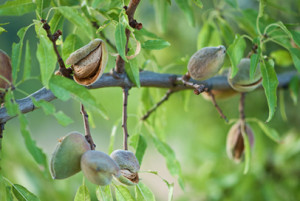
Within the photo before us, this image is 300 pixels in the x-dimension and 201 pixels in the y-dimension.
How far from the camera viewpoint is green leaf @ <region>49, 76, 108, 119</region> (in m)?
0.51

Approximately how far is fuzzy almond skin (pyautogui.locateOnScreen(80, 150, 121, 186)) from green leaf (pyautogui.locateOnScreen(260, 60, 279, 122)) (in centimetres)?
24

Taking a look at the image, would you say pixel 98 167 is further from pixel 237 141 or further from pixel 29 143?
pixel 237 141

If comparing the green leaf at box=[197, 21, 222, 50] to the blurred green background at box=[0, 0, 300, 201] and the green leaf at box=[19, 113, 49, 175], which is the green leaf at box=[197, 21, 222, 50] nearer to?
the blurred green background at box=[0, 0, 300, 201]

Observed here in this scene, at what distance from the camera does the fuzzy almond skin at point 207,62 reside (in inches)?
26.1

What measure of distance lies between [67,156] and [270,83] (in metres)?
0.32

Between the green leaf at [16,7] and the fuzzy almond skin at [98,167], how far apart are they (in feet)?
0.74

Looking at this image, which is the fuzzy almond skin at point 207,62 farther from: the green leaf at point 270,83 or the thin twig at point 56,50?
the thin twig at point 56,50

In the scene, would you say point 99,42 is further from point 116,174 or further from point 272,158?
point 272,158

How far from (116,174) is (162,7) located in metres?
0.56

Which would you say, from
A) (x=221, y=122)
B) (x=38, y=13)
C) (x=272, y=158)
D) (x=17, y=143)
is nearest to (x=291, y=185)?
(x=272, y=158)

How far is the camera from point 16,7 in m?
0.59

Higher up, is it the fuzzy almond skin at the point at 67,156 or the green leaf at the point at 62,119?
the green leaf at the point at 62,119

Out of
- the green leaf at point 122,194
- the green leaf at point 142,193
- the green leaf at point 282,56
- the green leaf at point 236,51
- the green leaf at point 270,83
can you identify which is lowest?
the green leaf at point 282,56

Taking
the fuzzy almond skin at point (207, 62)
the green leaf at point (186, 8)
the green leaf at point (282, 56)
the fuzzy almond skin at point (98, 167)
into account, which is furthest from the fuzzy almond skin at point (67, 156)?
the green leaf at point (282, 56)
